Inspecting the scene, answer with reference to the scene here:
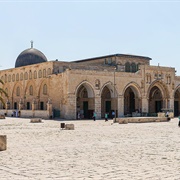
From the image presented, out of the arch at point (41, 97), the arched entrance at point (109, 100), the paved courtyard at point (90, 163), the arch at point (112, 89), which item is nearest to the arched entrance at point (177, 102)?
the arched entrance at point (109, 100)

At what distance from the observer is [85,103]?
42688 mm

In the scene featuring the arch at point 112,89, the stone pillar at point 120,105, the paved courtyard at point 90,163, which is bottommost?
the paved courtyard at point 90,163

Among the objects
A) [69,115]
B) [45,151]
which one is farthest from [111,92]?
[45,151]

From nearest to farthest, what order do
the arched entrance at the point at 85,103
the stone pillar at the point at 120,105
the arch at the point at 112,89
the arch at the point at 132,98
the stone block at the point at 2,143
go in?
the stone block at the point at 2,143
the arched entrance at the point at 85,103
the arch at the point at 112,89
the stone pillar at the point at 120,105
the arch at the point at 132,98

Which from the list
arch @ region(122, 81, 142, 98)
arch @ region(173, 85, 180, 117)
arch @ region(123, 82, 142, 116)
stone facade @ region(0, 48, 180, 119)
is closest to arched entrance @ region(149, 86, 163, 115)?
stone facade @ region(0, 48, 180, 119)

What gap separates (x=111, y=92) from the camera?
41344 millimetres

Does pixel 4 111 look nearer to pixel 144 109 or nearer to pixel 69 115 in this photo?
pixel 69 115

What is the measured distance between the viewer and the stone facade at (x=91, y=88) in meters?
37.8

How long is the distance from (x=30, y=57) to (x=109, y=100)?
12878 mm

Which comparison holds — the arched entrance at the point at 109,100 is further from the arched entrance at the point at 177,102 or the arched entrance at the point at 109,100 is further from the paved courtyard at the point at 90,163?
the paved courtyard at the point at 90,163

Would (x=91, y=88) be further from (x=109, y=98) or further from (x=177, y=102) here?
(x=177, y=102)

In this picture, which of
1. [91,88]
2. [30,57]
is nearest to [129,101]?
[91,88]

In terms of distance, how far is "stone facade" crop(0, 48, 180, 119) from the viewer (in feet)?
124

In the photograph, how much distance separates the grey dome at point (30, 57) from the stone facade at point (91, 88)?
1.31 metres
